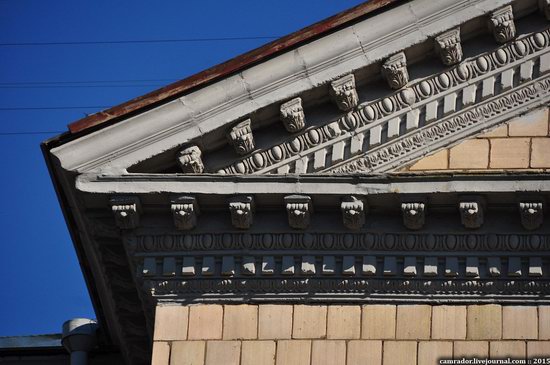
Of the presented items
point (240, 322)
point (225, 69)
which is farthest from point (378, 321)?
point (225, 69)

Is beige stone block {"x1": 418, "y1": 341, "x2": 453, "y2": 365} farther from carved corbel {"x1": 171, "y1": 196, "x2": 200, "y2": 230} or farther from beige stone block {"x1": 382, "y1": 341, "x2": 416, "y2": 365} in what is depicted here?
carved corbel {"x1": 171, "y1": 196, "x2": 200, "y2": 230}

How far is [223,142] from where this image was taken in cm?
1944

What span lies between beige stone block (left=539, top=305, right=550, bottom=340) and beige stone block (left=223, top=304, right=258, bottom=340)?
97.1 inches

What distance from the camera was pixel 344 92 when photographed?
19406 mm

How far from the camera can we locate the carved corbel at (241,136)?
19.3m

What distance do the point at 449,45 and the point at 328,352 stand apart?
9.91ft

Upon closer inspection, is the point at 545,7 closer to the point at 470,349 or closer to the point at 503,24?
the point at 503,24

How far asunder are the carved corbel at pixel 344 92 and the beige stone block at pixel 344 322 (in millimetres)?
1821

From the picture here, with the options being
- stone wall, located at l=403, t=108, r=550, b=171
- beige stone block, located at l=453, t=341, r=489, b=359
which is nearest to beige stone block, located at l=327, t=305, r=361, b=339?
beige stone block, located at l=453, t=341, r=489, b=359

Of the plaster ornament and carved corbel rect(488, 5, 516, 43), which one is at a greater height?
carved corbel rect(488, 5, 516, 43)

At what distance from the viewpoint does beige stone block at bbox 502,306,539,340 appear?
61.6ft

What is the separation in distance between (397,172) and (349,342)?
1.59 meters

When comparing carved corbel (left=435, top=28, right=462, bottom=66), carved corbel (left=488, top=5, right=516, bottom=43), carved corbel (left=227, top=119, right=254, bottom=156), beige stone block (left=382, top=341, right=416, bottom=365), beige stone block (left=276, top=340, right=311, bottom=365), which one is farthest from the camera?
carved corbel (left=488, top=5, right=516, bottom=43)

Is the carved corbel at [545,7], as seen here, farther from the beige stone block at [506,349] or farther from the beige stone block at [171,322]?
the beige stone block at [171,322]
